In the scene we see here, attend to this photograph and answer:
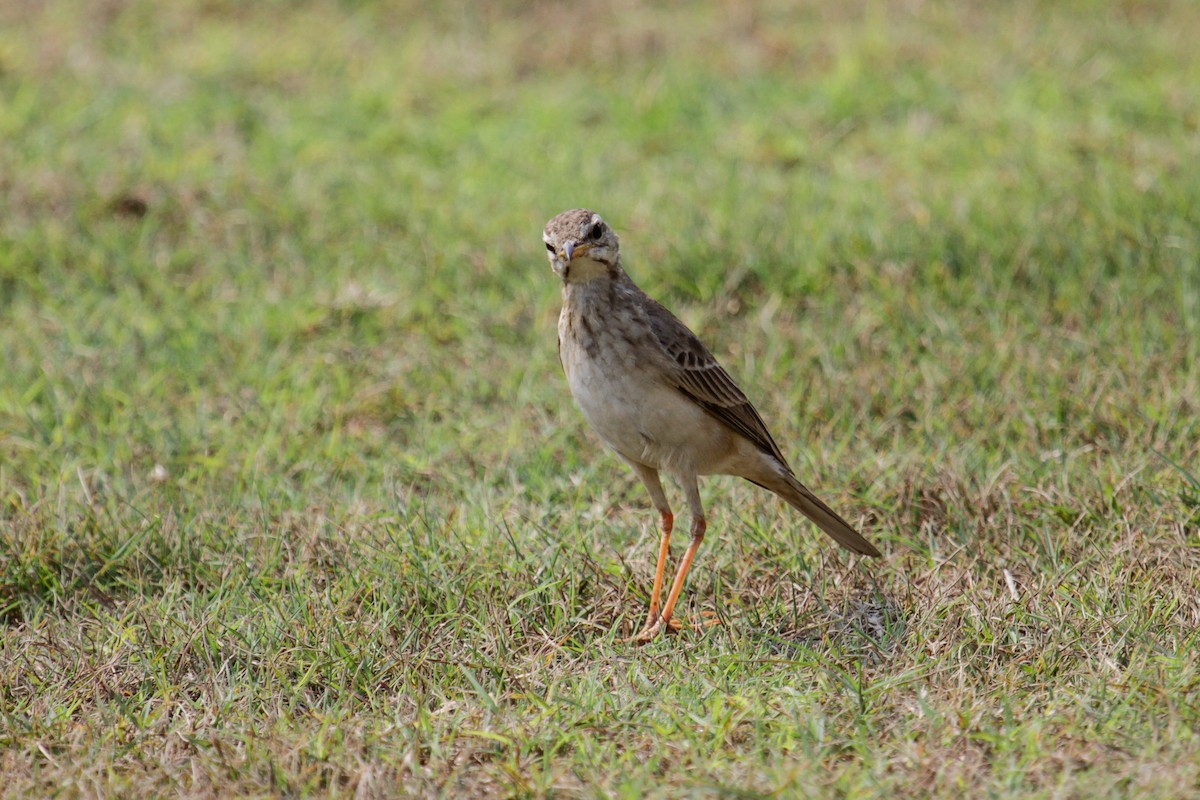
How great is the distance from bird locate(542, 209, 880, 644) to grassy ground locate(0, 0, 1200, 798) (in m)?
0.21

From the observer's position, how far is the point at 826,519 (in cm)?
524

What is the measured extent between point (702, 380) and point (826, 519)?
26.5 inches

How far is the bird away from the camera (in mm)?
5078

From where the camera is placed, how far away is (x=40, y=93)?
408 inches

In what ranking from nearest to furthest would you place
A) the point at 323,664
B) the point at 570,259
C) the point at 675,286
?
the point at 323,664 → the point at 570,259 → the point at 675,286

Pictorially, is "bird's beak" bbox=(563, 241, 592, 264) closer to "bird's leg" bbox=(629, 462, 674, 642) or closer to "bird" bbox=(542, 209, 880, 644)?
"bird" bbox=(542, 209, 880, 644)

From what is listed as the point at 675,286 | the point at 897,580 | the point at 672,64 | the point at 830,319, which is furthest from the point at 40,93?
the point at 897,580

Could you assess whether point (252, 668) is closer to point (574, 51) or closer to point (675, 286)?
point (675, 286)

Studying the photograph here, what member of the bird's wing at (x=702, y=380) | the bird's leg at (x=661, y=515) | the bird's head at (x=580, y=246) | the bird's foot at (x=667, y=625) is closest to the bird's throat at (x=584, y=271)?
the bird's head at (x=580, y=246)

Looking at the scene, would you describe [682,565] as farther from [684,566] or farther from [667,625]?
[667,625]

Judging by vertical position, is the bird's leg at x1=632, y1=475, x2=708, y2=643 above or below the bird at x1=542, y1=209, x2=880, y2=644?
below

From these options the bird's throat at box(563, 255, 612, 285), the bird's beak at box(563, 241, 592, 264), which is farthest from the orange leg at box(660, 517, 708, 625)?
the bird's beak at box(563, 241, 592, 264)

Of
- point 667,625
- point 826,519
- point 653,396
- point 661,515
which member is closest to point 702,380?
point 653,396

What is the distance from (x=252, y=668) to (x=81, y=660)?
569 millimetres
